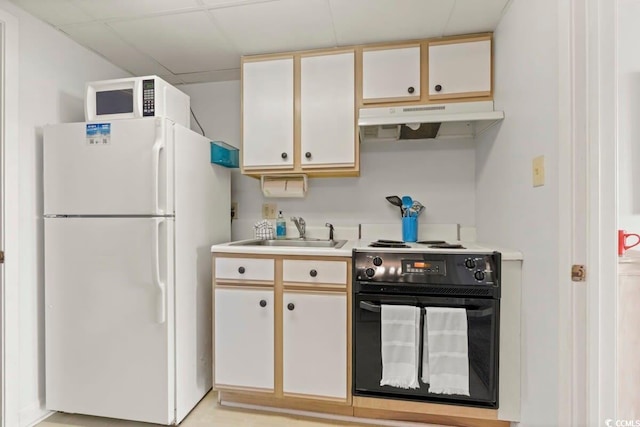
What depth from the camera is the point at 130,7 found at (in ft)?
5.38

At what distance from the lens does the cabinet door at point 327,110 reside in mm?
1994

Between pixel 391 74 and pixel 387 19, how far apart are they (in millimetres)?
309

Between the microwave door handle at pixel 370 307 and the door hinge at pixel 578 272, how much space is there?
0.82 m

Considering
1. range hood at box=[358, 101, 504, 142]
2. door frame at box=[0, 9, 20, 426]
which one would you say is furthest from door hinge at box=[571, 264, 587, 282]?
door frame at box=[0, 9, 20, 426]

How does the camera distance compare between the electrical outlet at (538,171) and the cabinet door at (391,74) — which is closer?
the electrical outlet at (538,171)

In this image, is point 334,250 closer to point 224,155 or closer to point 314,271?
point 314,271

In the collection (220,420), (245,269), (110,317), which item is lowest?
(220,420)

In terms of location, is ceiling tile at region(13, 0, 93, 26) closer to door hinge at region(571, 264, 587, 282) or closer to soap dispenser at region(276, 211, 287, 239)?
soap dispenser at region(276, 211, 287, 239)

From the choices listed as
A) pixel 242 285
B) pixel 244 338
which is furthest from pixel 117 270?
pixel 244 338

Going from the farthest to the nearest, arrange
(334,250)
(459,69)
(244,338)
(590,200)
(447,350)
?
(459,69) → (244,338) → (334,250) → (447,350) → (590,200)

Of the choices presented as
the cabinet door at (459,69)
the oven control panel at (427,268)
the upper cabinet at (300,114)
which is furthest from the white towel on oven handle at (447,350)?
the cabinet door at (459,69)

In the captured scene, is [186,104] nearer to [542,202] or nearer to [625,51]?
[542,202]

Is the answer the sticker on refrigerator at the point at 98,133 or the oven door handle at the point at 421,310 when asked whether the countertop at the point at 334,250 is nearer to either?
the oven door handle at the point at 421,310

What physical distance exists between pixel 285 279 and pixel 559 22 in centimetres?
164
